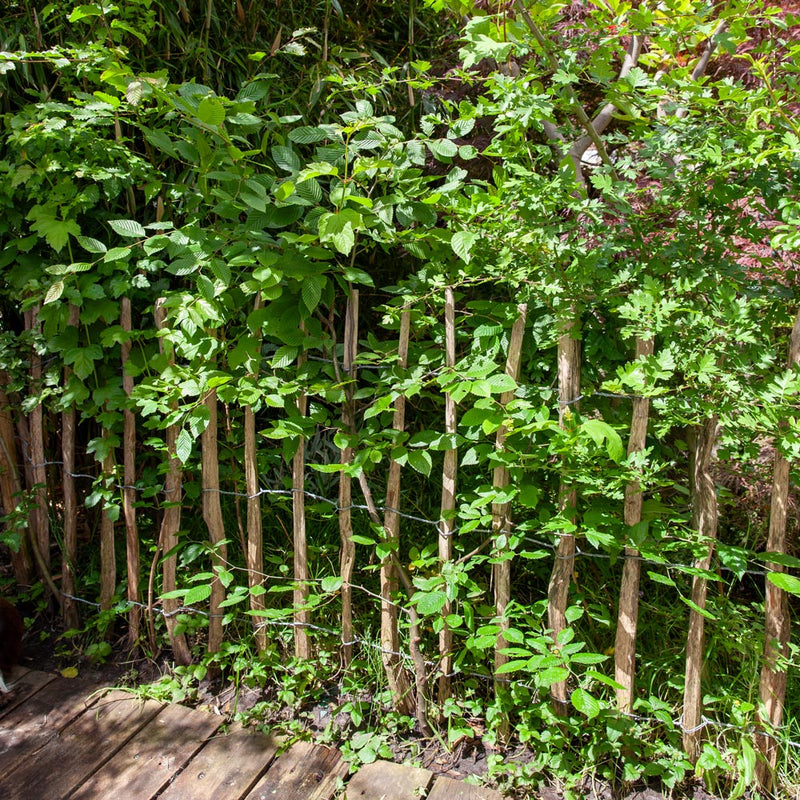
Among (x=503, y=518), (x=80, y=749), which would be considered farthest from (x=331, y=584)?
(x=80, y=749)

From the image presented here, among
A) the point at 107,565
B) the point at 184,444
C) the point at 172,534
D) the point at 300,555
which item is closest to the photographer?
the point at 184,444

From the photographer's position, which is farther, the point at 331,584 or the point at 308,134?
the point at 331,584

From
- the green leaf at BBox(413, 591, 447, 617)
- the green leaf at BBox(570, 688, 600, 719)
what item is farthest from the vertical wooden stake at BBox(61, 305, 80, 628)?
the green leaf at BBox(570, 688, 600, 719)

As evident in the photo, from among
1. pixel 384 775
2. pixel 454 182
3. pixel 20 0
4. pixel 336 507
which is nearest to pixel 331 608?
pixel 336 507

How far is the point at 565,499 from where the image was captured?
5.66 ft

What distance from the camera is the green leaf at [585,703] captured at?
5.14ft

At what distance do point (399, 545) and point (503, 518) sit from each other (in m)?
0.44

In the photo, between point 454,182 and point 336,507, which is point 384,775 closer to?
point 336,507

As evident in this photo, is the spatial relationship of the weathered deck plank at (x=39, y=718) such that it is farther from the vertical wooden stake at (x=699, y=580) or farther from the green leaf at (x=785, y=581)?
the green leaf at (x=785, y=581)

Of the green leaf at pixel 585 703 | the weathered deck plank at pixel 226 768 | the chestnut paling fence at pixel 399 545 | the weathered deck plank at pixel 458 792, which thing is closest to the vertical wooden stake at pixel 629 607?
the chestnut paling fence at pixel 399 545

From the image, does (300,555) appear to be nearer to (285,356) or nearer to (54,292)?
(285,356)

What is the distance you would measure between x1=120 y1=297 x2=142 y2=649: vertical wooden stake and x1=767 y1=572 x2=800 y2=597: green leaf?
1784 mm

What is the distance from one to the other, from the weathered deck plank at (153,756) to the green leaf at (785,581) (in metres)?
1.54

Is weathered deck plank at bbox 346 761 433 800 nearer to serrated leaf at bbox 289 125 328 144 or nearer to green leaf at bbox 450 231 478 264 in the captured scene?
green leaf at bbox 450 231 478 264
